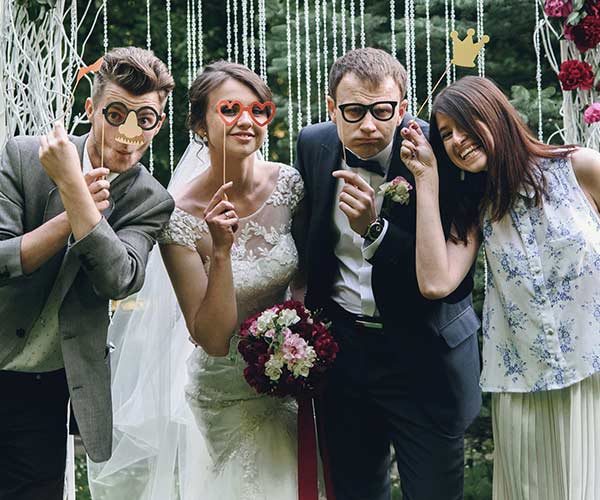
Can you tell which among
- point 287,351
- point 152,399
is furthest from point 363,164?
point 152,399

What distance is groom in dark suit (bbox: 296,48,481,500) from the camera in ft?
11.0

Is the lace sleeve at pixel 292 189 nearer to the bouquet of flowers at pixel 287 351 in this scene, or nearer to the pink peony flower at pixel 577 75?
the bouquet of flowers at pixel 287 351

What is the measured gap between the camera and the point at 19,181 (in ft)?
10.4

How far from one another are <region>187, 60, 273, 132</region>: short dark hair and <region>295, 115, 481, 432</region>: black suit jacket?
33 centimetres

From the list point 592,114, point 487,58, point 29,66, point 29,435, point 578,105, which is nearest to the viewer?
point 29,435

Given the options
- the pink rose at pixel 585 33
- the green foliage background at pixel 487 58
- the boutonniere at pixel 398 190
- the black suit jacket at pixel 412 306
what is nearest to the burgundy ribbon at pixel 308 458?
the black suit jacket at pixel 412 306

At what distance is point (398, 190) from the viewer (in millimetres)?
3322

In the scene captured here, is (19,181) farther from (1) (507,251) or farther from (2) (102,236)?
(1) (507,251)

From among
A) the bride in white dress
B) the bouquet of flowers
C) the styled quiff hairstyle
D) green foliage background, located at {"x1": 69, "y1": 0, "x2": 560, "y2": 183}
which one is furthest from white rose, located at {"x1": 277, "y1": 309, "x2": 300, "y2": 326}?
green foliage background, located at {"x1": 69, "y1": 0, "x2": 560, "y2": 183}

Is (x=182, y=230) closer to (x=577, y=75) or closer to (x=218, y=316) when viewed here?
(x=218, y=316)

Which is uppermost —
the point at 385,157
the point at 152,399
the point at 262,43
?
the point at 262,43

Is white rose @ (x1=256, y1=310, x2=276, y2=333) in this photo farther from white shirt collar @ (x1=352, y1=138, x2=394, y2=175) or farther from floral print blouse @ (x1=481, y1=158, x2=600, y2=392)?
floral print blouse @ (x1=481, y1=158, x2=600, y2=392)

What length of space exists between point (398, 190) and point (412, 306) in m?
0.41

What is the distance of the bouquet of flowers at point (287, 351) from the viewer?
11.3 feet
